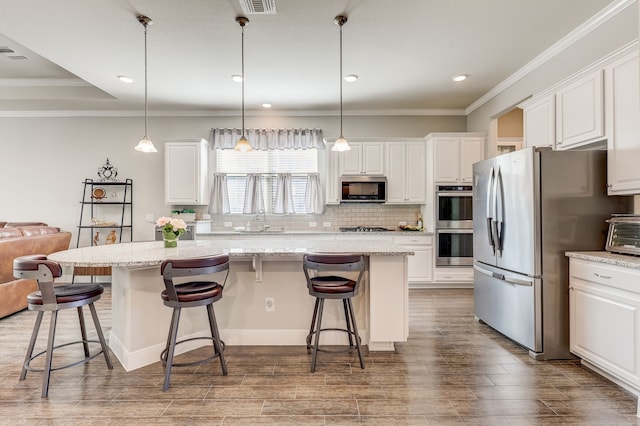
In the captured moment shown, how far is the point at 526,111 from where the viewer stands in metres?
3.65

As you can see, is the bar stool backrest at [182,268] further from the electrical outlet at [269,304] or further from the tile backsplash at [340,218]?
the tile backsplash at [340,218]

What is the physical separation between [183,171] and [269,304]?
3290mm

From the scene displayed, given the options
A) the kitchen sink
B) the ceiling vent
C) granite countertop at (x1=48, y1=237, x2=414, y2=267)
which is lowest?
granite countertop at (x1=48, y1=237, x2=414, y2=267)

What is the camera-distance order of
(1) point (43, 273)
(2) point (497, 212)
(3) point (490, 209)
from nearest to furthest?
1. (1) point (43, 273)
2. (2) point (497, 212)
3. (3) point (490, 209)

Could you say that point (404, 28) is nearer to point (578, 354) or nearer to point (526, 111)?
point (526, 111)

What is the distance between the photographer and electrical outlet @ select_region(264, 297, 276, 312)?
3.08 metres

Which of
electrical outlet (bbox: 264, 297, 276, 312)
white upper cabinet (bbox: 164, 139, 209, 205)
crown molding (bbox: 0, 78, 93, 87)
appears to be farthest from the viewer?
white upper cabinet (bbox: 164, 139, 209, 205)

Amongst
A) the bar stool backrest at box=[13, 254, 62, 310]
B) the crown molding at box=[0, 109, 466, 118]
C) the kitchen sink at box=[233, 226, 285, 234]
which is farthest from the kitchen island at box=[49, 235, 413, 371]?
the crown molding at box=[0, 109, 466, 118]

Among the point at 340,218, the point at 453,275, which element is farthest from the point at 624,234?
the point at 340,218

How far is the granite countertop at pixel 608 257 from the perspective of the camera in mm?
2209

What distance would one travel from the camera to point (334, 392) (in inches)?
90.8

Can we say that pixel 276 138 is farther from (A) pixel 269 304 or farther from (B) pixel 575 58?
(B) pixel 575 58

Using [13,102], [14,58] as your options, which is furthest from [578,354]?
[13,102]

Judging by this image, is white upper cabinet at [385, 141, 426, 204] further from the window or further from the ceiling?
the window
